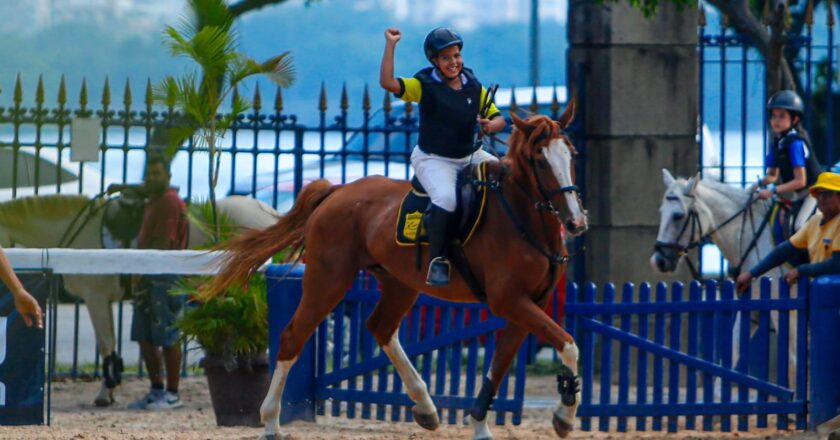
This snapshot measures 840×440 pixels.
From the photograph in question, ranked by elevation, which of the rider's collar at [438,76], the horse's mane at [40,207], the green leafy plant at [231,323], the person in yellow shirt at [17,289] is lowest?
the green leafy plant at [231,323]

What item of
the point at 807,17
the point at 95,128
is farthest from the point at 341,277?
the point at 807,17

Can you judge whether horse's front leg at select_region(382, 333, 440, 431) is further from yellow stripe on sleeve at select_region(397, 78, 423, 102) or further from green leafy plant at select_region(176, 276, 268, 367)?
yellow stripe on sleeve at select_region(397, 78, 423, 102)

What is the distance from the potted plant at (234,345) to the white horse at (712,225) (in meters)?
3.16

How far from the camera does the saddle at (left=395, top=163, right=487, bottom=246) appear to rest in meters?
8.38

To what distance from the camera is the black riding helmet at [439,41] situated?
8.29 m

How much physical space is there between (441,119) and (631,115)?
5061mm

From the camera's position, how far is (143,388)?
12.7m

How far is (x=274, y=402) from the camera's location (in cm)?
888

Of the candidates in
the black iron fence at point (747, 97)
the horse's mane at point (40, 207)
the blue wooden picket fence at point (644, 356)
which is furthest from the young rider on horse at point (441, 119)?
the black iron fence at point (747, 97)

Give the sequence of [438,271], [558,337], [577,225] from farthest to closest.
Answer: [438,271], [558,337], [577,225]

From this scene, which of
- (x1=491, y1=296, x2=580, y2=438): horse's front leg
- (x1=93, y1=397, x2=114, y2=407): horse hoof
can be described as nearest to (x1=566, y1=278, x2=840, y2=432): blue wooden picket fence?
(x1=491, y1=296, x2=580, y2=438): horse's front leg

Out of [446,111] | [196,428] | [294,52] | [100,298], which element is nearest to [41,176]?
[100,298]

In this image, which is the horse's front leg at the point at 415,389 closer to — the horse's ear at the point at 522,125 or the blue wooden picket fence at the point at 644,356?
the blue wooden picket fence at the point at 644,356

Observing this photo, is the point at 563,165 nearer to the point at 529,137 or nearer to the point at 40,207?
the point at 529,137
